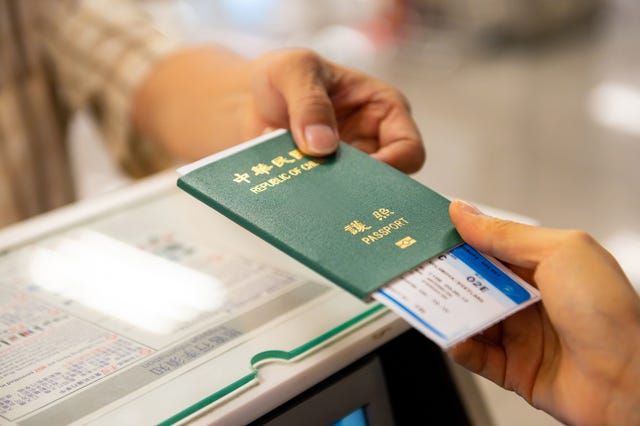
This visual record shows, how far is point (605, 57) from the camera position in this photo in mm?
3172

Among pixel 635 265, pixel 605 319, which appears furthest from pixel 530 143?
pixel 605 319

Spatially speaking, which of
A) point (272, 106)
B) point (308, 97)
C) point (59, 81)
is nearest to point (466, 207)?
point (308, 97)

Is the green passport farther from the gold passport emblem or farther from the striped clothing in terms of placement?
the striped clothing

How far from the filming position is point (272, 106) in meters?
0.96

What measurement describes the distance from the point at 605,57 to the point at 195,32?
72.9 inches

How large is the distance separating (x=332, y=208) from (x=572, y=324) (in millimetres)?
228

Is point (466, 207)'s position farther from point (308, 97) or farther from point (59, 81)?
point (59, 81)

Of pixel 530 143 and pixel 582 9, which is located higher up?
pixel 582 9

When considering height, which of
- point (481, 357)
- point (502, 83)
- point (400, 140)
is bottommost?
point (502, 83)

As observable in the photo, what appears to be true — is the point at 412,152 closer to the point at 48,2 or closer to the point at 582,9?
the point at 48,2

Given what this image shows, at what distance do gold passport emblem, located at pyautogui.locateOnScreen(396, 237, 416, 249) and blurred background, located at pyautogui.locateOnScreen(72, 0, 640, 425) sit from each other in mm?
1433

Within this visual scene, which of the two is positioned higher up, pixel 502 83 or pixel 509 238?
pixel 509 238

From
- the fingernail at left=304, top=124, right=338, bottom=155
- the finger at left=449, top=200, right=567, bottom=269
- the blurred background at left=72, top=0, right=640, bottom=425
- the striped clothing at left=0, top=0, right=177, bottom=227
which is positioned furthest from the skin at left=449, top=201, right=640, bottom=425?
the blurred background at left=72, top=0, right=640, bottom=425

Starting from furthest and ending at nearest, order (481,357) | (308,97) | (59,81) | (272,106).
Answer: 1. (59,81)
2. (272,106)
3. (308,97)
4. (481,357)
